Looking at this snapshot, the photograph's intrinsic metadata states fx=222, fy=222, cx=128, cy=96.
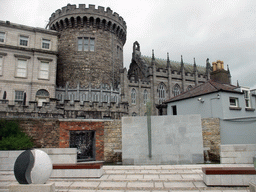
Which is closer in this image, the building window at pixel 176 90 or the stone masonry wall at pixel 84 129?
the stone masonry wall at pixel 84 129

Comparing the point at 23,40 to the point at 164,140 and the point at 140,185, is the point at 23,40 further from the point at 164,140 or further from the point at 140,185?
the point at 140,185

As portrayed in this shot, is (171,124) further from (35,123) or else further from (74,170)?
(35,123)

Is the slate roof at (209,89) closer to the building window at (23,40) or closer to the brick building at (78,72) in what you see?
the brick building at (78,72)

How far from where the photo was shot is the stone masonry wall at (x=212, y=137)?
1447cm

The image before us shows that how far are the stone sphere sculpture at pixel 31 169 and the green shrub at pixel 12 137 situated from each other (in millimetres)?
5720

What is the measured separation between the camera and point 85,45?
32.9 metres

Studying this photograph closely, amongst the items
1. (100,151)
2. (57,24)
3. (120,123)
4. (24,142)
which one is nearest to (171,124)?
(120,123)

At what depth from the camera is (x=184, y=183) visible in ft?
26.4

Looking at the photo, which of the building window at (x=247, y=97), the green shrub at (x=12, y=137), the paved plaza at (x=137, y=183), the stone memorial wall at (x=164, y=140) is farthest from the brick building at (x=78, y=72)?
the paved plaza at (x=137, y=183)

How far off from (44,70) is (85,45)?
8657 mm

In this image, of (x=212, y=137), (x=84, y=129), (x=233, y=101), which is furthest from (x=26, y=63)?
(x=233, y=101)

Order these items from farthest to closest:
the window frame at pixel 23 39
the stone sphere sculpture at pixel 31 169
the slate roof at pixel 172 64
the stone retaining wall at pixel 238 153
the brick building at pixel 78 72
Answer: the slate roof at pixel 172 64, the window frame at pixel 23 39, the brick building at pixel 78 72, the stone retaining wall at pixel 238 153, the stone sphere sculpture at pixel 31 169

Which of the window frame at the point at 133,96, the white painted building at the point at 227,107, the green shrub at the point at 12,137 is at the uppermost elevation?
the window frame at the point at 133,96

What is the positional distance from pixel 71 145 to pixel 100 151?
1.91m
